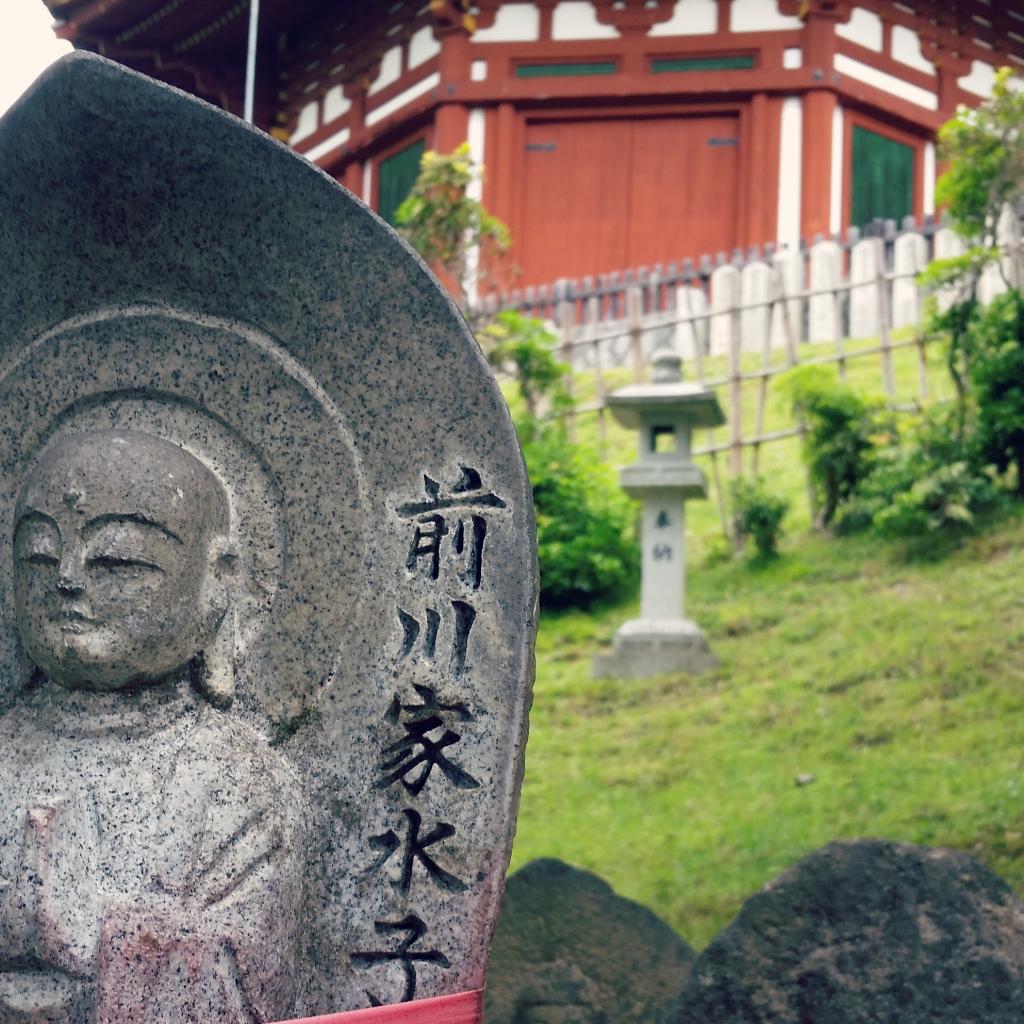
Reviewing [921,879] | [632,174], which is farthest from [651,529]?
[632,174]

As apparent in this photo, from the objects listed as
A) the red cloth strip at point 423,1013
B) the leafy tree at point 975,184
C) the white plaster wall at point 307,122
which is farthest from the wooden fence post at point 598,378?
the red cloth strip at point 423,1013

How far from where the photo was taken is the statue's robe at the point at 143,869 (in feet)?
8.57

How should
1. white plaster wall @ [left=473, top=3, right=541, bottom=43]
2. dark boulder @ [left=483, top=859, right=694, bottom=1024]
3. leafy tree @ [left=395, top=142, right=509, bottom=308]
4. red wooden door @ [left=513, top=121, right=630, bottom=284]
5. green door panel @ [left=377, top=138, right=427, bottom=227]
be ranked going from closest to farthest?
1. dark boulder @ [left=483, top=859, right=694, bottom=1024]
2. leafy tree @ [left=395, top=142, right=509, bottom=308]
3. white plaster wall @ [left=473, top=3, right=541, bottom=43]
4. red wooden door @ [left=513, top=121, right=630, bottom=284]
5. green door panel @ [left=377, top=138, right=427, bottom=227]

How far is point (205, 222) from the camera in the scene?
300 cm

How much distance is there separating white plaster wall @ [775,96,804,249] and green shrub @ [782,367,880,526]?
15.3 feet

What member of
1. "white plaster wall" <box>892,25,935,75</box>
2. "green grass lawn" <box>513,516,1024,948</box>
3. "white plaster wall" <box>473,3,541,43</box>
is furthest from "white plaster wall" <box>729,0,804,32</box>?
"green grass lawn" <box>513,516,1024,948</box>

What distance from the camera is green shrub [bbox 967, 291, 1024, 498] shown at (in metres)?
9.28

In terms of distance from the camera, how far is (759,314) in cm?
1361

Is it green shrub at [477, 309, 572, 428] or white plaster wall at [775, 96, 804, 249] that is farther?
white plaster wall at [775, 96, 804, 249]

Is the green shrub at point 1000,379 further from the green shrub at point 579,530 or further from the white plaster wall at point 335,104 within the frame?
the white plaster wall at point 335,104

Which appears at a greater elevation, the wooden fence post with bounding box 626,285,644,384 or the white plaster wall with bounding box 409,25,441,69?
the white plaster wall with bounding box 409,25,441,69

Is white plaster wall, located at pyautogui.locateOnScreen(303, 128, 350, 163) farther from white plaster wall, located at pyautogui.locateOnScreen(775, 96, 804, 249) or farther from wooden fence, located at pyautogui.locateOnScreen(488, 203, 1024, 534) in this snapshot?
white plaster wall, located at pyautogui.locateOnScreen(775, 96, 804, 249)

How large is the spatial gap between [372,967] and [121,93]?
1666 mm

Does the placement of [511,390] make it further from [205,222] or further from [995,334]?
[205,222]
